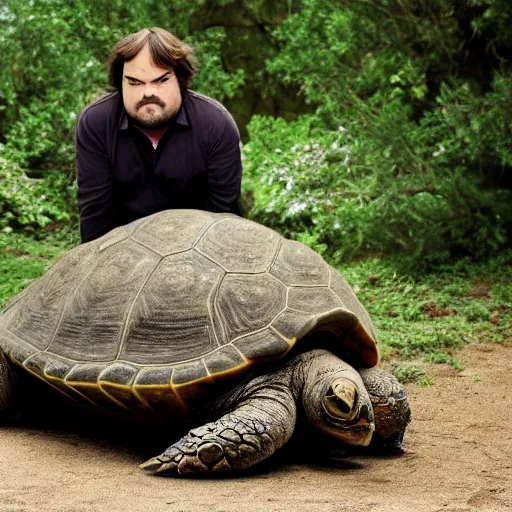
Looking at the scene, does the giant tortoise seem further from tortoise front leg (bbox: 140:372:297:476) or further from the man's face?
the man's face

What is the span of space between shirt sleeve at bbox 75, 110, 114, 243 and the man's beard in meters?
0.30

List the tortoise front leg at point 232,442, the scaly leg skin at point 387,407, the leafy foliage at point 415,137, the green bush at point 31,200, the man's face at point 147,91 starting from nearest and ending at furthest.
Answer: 1. the tortoise front leg at point 232,442
2. the scaly leg skin at point 387,407
3. the man's face at point 147,91
4. the leafy foliage at point 415,137
5. the green bush at point 31,200

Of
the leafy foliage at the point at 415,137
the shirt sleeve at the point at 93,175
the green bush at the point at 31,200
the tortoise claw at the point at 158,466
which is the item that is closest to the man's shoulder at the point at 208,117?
the shirt sleeve at the point at 93,175

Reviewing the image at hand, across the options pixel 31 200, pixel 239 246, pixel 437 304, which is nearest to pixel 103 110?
pixel 239 246

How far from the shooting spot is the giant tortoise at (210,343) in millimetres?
3713

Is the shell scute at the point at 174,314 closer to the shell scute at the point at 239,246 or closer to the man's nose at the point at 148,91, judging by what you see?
the shell scute at the point at 239,246

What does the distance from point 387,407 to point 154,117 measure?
80.0 inches

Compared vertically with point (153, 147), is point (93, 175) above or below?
below

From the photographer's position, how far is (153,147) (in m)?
5.21

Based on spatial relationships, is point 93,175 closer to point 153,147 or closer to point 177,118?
point 153,147

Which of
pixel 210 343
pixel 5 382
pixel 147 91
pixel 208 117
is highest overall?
pixel 147 91

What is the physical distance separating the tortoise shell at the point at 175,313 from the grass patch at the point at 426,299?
1.91 meters

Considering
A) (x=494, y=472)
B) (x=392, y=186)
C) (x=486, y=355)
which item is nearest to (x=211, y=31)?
(x=392, y=186)

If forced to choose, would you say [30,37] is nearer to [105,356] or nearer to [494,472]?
[105,356]
